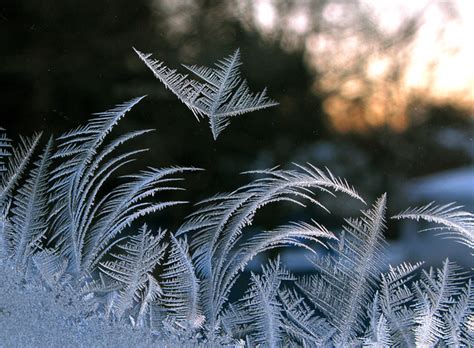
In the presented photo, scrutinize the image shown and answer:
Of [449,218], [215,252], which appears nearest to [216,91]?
[215,252]

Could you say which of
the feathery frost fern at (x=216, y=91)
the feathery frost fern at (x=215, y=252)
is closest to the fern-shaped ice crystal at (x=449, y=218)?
the feathery frost fern at (x=215, y=252)

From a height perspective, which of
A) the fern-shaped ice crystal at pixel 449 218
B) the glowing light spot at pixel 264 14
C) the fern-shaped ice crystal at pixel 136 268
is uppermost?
the glowing light spot at pixel 264 14

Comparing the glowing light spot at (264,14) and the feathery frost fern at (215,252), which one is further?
the glowing light spot at (264,14)

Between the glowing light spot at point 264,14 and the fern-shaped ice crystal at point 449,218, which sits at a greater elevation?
the glowing light spot at point 264,14

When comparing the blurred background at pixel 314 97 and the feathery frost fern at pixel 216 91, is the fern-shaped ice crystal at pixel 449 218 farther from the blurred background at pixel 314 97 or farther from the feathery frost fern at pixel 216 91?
the feathery frost fern at pixel 216 91

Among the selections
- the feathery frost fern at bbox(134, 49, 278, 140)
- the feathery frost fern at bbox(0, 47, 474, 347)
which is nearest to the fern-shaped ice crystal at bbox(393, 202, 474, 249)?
the feathery frost fern at bbox(0, 47, 474, 347)

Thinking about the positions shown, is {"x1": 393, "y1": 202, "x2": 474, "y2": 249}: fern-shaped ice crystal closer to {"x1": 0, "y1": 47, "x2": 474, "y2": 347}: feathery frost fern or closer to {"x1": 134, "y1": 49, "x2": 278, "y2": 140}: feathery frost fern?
{"x1": 0, "y1": 47, "x2": 474, "y2": 347}: feathery frost fern

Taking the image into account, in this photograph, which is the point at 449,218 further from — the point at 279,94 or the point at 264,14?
the point at 264,14

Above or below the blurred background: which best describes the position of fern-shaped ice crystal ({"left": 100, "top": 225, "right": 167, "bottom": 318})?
below
